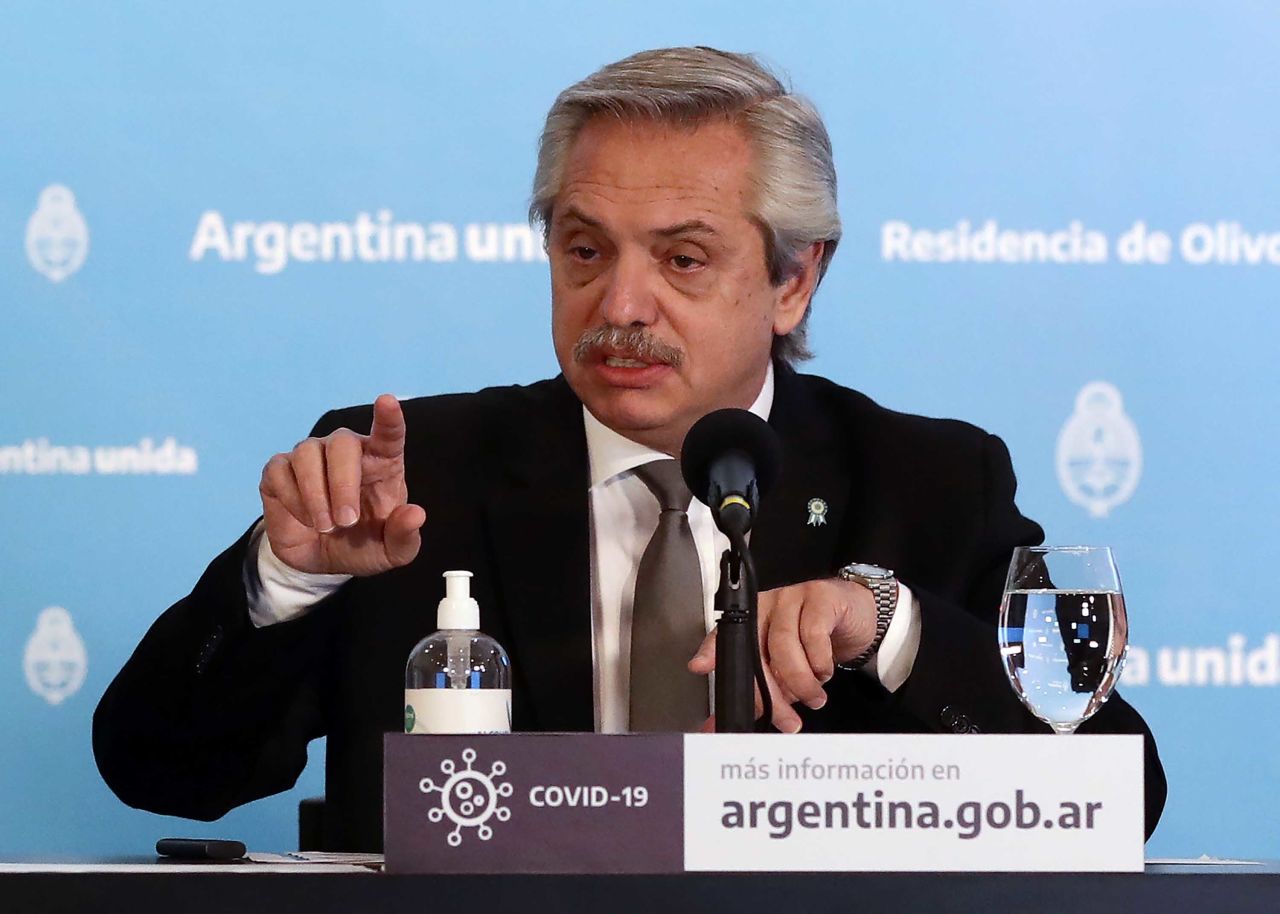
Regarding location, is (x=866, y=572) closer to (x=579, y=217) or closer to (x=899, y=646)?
(x=899, y=646)

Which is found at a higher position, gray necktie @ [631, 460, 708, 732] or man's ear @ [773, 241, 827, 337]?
man's ear @ [773, 241, 827, 337]

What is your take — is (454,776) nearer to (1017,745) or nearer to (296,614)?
(1017,745)

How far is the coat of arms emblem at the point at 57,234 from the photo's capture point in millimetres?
2803

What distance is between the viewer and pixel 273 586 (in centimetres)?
179

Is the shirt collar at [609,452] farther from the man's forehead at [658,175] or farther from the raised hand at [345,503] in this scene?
the raised hand at [345,503]

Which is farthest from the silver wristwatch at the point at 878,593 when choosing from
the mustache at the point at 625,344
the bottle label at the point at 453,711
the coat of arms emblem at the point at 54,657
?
the coat of arms emblem at the point at 54,657

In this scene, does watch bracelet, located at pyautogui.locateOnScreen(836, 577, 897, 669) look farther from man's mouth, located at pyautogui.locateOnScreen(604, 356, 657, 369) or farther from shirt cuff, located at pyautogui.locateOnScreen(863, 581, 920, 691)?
man's mouth, located at pyautogui.locateOnScreen(604, 356, 657, 369)

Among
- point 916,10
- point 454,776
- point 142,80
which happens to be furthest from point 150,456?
point 454,776

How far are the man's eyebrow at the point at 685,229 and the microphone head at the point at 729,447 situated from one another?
84 cm

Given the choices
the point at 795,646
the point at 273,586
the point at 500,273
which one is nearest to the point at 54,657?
the point at 500,273

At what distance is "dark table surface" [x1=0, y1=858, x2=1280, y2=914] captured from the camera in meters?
1.05

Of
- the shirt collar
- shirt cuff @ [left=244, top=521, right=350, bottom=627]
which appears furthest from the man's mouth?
shirt cuff @ [left=244, top=521, right=350, bottom=627]

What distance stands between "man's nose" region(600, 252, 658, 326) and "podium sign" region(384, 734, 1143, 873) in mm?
1081

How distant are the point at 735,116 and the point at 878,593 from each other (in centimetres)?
81
